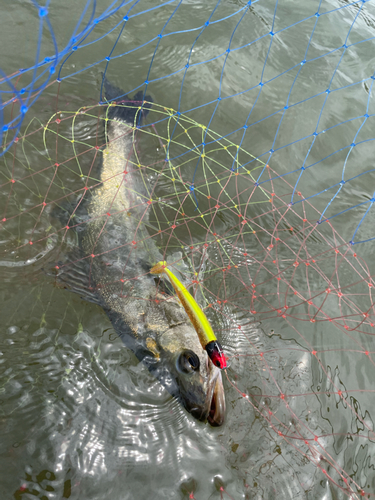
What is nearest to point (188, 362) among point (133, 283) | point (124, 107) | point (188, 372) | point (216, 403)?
point (188, 372)

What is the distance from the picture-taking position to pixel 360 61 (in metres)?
6.97

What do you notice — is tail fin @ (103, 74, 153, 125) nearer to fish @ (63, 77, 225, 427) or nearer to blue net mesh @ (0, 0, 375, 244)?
fish @ (63, 77, 225, 427)

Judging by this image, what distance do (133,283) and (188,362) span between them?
120 cm

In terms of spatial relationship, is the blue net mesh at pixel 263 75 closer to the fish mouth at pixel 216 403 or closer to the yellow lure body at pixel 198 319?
the yellow lure body at pixel 198 319

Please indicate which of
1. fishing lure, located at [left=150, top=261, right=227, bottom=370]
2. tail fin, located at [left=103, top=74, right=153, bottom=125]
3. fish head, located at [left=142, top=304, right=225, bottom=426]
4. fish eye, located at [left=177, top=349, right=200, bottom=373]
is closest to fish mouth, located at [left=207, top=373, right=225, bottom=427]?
fish head, located at [left=142, top=304, right=225, bottom=426]

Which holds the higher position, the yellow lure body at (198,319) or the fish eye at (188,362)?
the yellow lure body at (198,319)

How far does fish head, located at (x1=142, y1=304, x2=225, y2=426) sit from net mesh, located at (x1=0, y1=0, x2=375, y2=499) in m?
0.52

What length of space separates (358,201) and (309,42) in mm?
3337

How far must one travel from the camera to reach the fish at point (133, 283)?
140 inches

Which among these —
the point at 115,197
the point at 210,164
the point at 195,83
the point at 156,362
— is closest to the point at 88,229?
the point at 115,197

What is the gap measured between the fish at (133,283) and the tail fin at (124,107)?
0.02 meters

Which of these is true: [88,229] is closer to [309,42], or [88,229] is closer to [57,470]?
[57,470]

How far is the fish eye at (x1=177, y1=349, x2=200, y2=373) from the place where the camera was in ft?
11.4

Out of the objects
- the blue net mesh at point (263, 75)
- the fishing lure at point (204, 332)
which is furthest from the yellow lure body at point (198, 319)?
the blue net mesh at point (263, 75)
